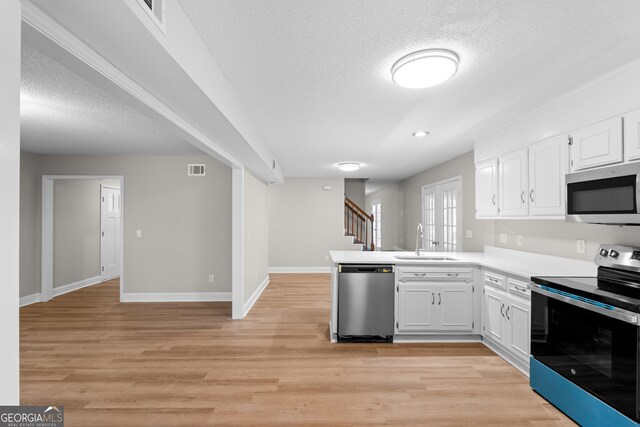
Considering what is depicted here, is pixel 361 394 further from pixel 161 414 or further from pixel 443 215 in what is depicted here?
pixel 443 215

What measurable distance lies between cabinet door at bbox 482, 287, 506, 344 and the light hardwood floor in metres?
0.21

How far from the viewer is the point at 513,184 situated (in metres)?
3.27

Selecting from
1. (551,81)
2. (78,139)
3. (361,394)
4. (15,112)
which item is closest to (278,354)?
(361,394)

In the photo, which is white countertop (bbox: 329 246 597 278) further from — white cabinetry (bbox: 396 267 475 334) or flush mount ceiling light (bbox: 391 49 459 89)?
flush mount ceiling light (bbox: 391 49 459 89)

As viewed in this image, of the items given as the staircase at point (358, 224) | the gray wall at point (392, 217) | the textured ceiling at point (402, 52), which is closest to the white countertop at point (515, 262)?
the textured ceiling at point (402, 52)

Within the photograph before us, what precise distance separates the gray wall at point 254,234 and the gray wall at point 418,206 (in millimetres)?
3390

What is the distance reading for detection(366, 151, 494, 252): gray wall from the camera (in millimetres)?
4645

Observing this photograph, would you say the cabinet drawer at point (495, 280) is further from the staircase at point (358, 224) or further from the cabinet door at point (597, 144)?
the staircase at point (358, 224)

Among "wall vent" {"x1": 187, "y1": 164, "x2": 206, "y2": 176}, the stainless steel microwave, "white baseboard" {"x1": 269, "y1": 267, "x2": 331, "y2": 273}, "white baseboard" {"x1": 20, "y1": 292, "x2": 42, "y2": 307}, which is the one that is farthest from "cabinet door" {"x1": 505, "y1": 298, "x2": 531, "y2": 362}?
"white baseboard" {"x1": 20, "y1": 292, "x2": 42, "y2": 307}

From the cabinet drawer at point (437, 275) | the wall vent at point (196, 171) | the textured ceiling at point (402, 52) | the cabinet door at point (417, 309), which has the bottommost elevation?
the cabinet door at point (417, 309)

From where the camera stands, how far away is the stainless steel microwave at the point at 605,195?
1.98 metres

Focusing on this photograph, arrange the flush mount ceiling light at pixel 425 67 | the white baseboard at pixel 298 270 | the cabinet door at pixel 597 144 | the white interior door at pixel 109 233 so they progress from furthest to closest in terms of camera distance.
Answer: the white baseboard at pixel 298 270
the white interior door at pixel 109 233
the cabinet door at pixel 597 144
the flush mount ceiling light at pixel 425 67

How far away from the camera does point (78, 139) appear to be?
14.0 ft

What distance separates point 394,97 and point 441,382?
8.03 ft
